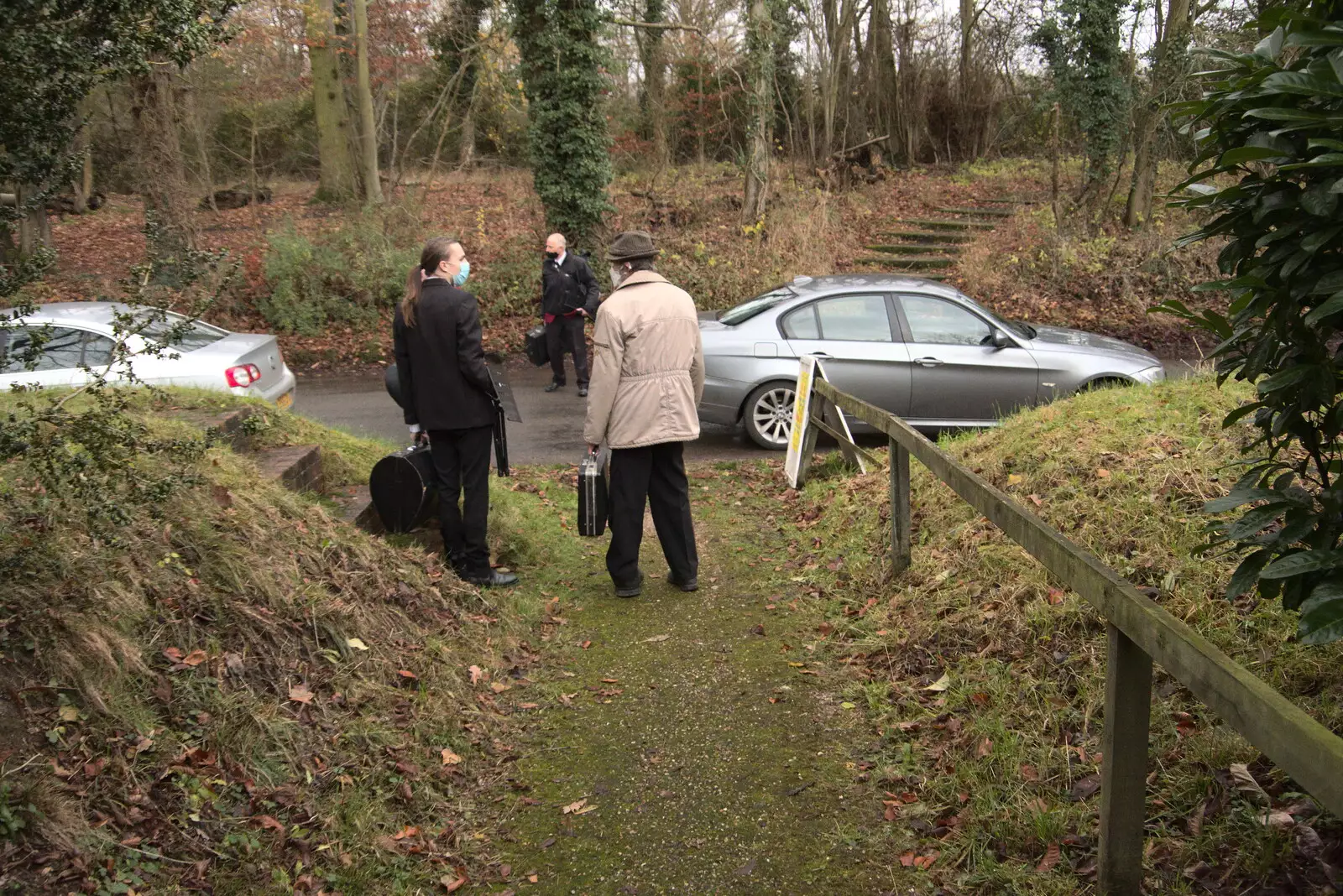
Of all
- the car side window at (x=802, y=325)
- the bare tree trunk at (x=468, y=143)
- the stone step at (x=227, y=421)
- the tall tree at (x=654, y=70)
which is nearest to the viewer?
the stone step at (x=227, y=421)

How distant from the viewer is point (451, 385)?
609 centimetres

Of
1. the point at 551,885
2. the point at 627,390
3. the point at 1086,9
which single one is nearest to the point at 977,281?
the point at 1086,9

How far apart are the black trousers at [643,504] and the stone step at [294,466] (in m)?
1.95

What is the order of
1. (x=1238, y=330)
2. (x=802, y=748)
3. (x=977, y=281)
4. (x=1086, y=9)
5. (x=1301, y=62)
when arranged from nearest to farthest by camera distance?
(x=1301, y=62) → (x=1238, y=330) → (x=802, y=748) → (x=977, y=281) → (x=1086, y=9)

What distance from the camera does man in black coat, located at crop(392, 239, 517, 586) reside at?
239 inches

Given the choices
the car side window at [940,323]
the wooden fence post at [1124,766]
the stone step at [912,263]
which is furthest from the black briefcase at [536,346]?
the stone step at [912,263]

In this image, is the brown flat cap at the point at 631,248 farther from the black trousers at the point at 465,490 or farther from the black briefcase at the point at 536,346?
the black briefcase at the point at 536,346

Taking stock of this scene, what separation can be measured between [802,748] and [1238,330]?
2.56m

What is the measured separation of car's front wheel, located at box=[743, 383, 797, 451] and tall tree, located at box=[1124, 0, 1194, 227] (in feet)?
36.5

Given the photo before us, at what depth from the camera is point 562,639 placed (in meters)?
5.91

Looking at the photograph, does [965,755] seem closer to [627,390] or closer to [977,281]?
[627,390]

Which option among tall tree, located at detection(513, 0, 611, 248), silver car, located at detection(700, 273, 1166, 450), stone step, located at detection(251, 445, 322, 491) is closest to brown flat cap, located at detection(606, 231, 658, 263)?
stone step, located at detection(251, 445, 322, 491)

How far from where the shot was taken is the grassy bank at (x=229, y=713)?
10.7ft

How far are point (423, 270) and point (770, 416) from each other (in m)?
5.14
